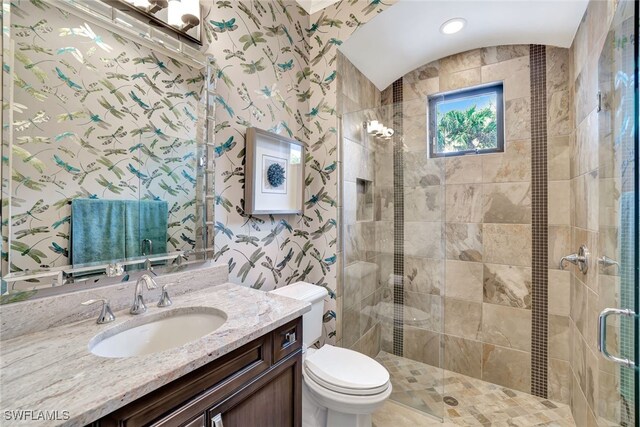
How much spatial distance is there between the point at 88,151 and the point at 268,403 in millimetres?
1153

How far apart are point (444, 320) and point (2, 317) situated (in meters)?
2.53

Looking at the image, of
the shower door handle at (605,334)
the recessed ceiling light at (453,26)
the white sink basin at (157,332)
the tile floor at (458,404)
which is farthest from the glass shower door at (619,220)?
the white sink basin at (157,332)

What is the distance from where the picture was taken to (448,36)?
6.41 ft

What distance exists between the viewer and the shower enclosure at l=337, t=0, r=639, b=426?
6.06ft

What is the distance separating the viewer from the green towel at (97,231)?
3.14 ft

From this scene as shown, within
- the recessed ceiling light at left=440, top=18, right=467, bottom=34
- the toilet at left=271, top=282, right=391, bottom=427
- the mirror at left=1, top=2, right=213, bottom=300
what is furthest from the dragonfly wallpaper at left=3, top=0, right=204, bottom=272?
the recessed ceiling light at left=440, top=18, right=467, bottom=34

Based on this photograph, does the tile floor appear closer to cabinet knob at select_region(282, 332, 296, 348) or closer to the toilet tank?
the toilet tank

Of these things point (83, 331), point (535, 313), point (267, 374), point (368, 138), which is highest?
point (368, 138)

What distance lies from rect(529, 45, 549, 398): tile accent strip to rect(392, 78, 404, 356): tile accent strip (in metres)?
0.92

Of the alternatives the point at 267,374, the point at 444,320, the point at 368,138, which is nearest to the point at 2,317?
the point at 267,374

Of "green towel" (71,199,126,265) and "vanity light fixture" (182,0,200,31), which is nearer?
"green towel" (71,199,126,265)

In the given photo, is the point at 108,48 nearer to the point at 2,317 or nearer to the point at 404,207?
the point at 2,317

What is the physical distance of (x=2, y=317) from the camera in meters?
0.80

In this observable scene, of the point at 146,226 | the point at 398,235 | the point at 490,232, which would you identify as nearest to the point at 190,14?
the point at 146,226
